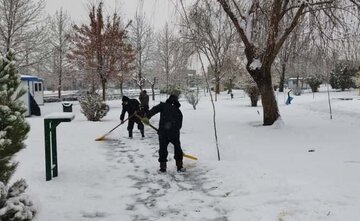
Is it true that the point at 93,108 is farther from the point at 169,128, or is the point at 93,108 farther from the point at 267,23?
the point at 169,128

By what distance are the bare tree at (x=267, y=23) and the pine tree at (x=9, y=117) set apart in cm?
918

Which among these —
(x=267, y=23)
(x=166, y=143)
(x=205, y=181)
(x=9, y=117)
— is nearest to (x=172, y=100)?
(x=166, y=143)

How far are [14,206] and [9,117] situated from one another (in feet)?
2.89

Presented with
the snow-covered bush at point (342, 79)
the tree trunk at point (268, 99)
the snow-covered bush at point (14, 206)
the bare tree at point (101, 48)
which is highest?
the bare tree at point (101, 48)

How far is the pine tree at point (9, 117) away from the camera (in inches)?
158

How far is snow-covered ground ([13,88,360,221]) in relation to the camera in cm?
504

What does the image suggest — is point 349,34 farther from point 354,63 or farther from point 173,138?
point 173,138

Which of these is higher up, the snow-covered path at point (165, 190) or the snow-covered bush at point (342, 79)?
the snow-covered bush at point (342, 79)

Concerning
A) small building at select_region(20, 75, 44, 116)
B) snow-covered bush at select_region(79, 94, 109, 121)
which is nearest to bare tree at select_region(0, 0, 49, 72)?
small building at select_region(20, 75, 44, 116)

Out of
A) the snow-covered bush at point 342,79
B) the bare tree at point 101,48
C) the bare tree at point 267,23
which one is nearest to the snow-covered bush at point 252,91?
the bare tree at point 101,48

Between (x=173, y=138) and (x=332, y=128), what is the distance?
775 cm

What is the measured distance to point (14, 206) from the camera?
3.58 meters

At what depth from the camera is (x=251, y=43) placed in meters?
13.5

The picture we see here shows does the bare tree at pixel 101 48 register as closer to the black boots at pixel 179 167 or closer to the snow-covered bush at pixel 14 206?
the black boots at pixel 179 167
